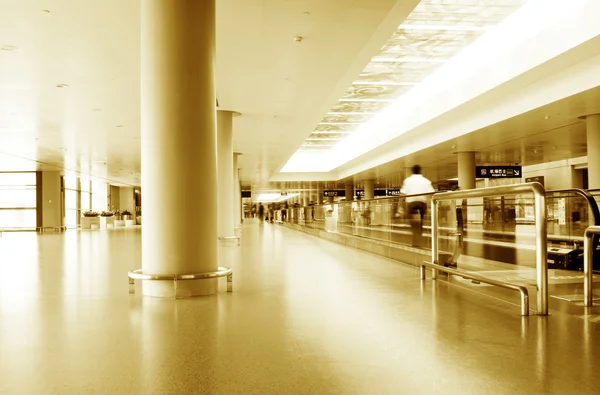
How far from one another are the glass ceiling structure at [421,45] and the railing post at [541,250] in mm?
9775

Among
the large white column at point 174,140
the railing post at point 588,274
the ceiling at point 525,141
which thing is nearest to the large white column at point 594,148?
the ceiling at point 525,141

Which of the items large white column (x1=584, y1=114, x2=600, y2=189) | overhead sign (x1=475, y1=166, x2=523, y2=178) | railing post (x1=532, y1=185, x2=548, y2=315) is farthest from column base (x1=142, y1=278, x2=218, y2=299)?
overhead sign (x1=475, y1=166, x2=523, y2=178)

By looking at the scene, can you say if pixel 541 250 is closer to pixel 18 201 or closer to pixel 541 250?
pixel 541 250

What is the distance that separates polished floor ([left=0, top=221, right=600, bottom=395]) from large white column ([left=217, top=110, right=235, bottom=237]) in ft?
37.1

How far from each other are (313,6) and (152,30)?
3.61m

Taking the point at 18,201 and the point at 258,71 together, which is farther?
the point at 18,201

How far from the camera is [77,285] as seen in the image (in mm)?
6957

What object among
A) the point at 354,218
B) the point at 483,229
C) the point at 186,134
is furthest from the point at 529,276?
the point at 354,218

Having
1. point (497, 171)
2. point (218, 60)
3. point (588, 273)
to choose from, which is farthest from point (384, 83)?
point (497, 171)

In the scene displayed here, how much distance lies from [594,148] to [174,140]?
1887cm

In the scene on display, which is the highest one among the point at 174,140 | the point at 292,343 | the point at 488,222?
the point at 174,140

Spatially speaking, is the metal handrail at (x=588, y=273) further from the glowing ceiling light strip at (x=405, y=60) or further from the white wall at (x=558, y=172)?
the white wall at (x=558, y=172)

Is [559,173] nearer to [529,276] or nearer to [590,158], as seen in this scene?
[590,158]

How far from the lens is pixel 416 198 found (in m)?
11.3
